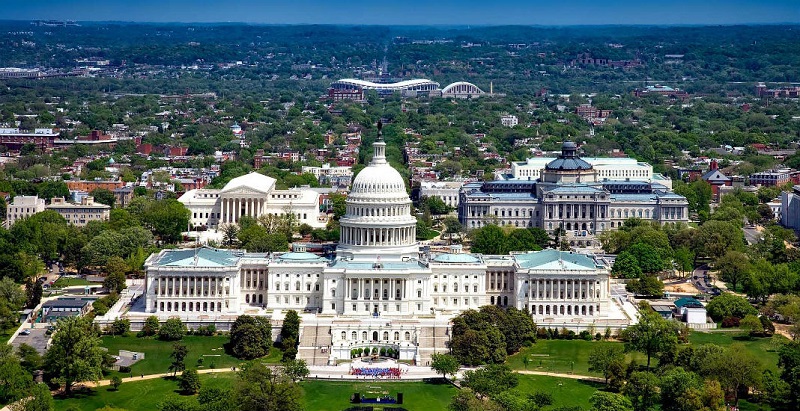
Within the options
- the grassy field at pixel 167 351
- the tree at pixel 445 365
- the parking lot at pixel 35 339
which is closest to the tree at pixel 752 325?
the tree at pixel 445 365

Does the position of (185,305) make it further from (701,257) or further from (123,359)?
(701,257)

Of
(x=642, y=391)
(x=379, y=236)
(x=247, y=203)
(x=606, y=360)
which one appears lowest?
(x=642, y=391)

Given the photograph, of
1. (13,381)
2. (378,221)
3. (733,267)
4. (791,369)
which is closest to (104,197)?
(378,221)

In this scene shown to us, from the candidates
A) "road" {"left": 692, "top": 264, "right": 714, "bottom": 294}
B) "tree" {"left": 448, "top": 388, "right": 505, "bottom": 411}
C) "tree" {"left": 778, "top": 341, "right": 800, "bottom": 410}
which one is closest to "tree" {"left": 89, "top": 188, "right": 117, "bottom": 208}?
"road" {"left": 692, "top": 264, "right": 714, "bottom": 294}

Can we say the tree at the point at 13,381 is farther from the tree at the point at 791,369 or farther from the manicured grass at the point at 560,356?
the tree at the point at 791,369

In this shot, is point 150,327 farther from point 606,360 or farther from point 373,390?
point 606,360

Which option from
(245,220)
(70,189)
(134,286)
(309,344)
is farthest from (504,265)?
(70,189)

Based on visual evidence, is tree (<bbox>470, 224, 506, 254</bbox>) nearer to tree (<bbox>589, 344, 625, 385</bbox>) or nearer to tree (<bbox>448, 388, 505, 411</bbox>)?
tree (<bbox>589, 344, 625, 385</bbox>)
